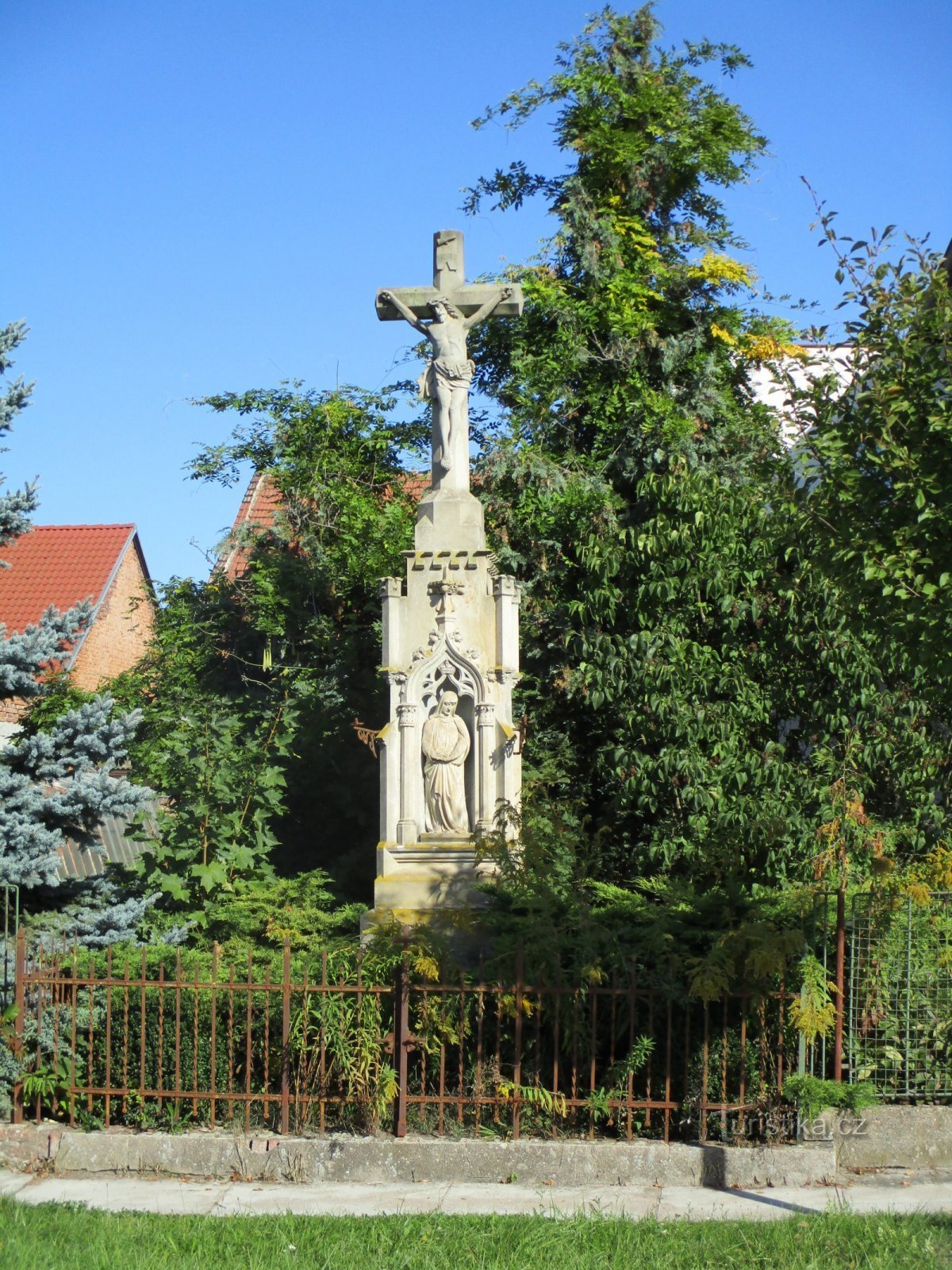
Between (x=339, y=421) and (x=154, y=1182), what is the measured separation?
916 centimetres

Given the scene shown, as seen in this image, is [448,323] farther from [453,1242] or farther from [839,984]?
[453,1242]

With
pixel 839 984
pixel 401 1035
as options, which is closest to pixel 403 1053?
pixel 401 1035

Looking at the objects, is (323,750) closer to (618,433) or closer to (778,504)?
(618,433)

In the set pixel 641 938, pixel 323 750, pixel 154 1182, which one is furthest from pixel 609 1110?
pixel 323 750

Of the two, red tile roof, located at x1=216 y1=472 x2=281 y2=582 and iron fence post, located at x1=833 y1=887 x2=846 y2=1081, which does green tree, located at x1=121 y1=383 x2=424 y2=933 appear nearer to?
red tile roof, located at x1=216 y1=472 x2=281 y2=582

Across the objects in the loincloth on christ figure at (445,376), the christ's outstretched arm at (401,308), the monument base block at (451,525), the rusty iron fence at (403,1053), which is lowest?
the rusty iron fence at (403,1053)

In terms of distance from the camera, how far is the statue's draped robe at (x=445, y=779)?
9531 millimetres

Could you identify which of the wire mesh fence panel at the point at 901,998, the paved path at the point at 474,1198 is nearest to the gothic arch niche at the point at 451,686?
the wire mesh fence panel at the point at 901,998

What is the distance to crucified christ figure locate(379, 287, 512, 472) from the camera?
10156 mm

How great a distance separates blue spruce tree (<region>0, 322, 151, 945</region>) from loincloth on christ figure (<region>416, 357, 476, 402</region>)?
115 inches

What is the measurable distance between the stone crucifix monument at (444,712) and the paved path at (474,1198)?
2.48 meters

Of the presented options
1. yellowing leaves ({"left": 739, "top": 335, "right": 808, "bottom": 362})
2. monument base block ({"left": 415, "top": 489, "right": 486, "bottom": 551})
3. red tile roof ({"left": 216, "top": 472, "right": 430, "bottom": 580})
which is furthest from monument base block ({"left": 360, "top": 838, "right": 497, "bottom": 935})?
yellowing leaves ({"left": 739, "top": 335, "right": 808, "bottom": 362})

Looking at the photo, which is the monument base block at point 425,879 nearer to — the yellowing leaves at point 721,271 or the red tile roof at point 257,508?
the red tile roof at point 257,508

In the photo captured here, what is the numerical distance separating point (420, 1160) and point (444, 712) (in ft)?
11.0
